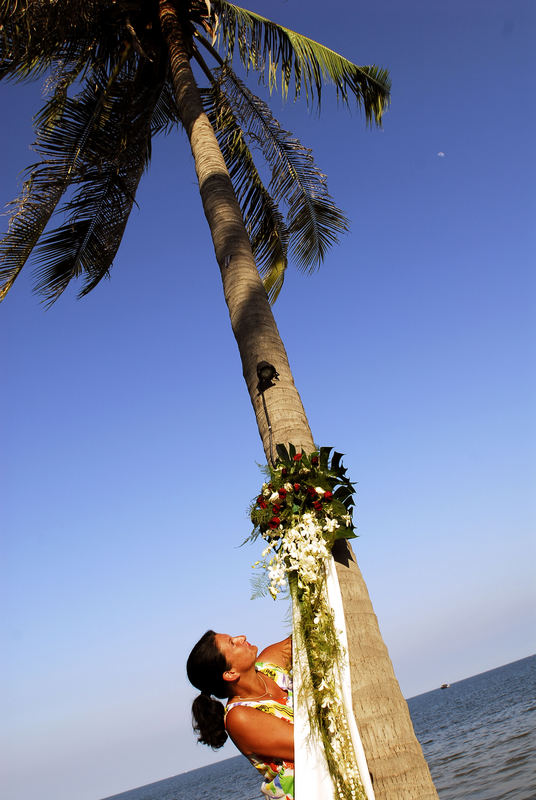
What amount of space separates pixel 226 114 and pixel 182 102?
2188mm

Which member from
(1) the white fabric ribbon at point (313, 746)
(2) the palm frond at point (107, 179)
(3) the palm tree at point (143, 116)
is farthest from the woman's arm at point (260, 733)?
(2) the palm frond at point (107, 179)

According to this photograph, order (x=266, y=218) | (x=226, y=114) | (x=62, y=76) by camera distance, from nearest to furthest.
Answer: (x=62, y=76)
(x=226, y=114)
(x=266, y=218)

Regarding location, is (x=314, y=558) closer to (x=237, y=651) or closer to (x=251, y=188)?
(x=237, y=651)

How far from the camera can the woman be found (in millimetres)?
3172

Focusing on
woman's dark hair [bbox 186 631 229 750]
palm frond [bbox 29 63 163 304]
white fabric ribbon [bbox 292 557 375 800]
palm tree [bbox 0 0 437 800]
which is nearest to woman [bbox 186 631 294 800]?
woman's dark hair [bbox 186 631 229 750]

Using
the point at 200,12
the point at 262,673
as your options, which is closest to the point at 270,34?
the point at 200,12

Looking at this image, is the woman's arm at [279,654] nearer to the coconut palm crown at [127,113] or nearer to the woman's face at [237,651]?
the woman's face at [237,651]

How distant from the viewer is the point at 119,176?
8.51 meters

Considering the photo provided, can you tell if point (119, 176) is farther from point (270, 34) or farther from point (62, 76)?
point (270, 34)

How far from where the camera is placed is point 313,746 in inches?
111

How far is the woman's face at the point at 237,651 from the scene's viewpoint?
3.49 m

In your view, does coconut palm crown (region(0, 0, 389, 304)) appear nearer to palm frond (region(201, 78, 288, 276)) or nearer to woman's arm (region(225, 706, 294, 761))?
palm frond (region(201, 78, 288, 276))

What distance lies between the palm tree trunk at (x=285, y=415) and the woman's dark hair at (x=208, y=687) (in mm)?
923

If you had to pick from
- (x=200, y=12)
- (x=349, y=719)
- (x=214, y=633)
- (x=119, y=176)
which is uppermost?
(x=200, y=12)
